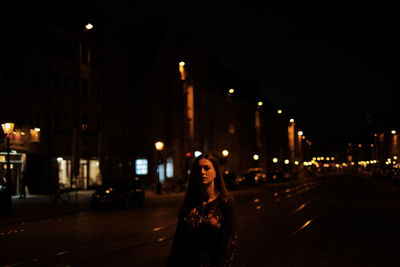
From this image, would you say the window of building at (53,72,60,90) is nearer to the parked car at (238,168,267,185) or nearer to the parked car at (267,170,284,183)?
the parked car at (238,168,267,185)

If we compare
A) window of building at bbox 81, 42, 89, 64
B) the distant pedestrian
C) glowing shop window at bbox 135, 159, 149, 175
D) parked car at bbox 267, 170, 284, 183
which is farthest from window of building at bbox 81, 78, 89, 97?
parked car at bbox 267, 170, 284, 183

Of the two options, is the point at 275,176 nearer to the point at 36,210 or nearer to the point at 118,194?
the point at 118,194

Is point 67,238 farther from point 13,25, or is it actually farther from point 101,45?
point 101,45

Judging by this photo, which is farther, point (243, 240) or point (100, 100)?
point (100, 100)

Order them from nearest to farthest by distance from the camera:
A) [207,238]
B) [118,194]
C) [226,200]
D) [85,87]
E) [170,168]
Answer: [207,238] → [226,200] → [118,194] → [85,87] → [170,168]

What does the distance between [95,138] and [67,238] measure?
33.3 meters

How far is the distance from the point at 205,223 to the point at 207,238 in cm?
12

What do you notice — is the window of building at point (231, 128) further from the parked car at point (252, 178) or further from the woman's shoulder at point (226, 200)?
the woman's shoulder at point (226, 200)

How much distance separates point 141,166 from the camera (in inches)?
2281

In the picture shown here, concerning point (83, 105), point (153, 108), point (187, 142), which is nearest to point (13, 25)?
point (83, 105)

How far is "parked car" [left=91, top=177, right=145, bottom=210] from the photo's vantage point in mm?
30436

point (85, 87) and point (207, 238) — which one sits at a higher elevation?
point (85, 87)

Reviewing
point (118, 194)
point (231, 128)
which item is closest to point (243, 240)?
point (118, 194)

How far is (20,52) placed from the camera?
132 ft
